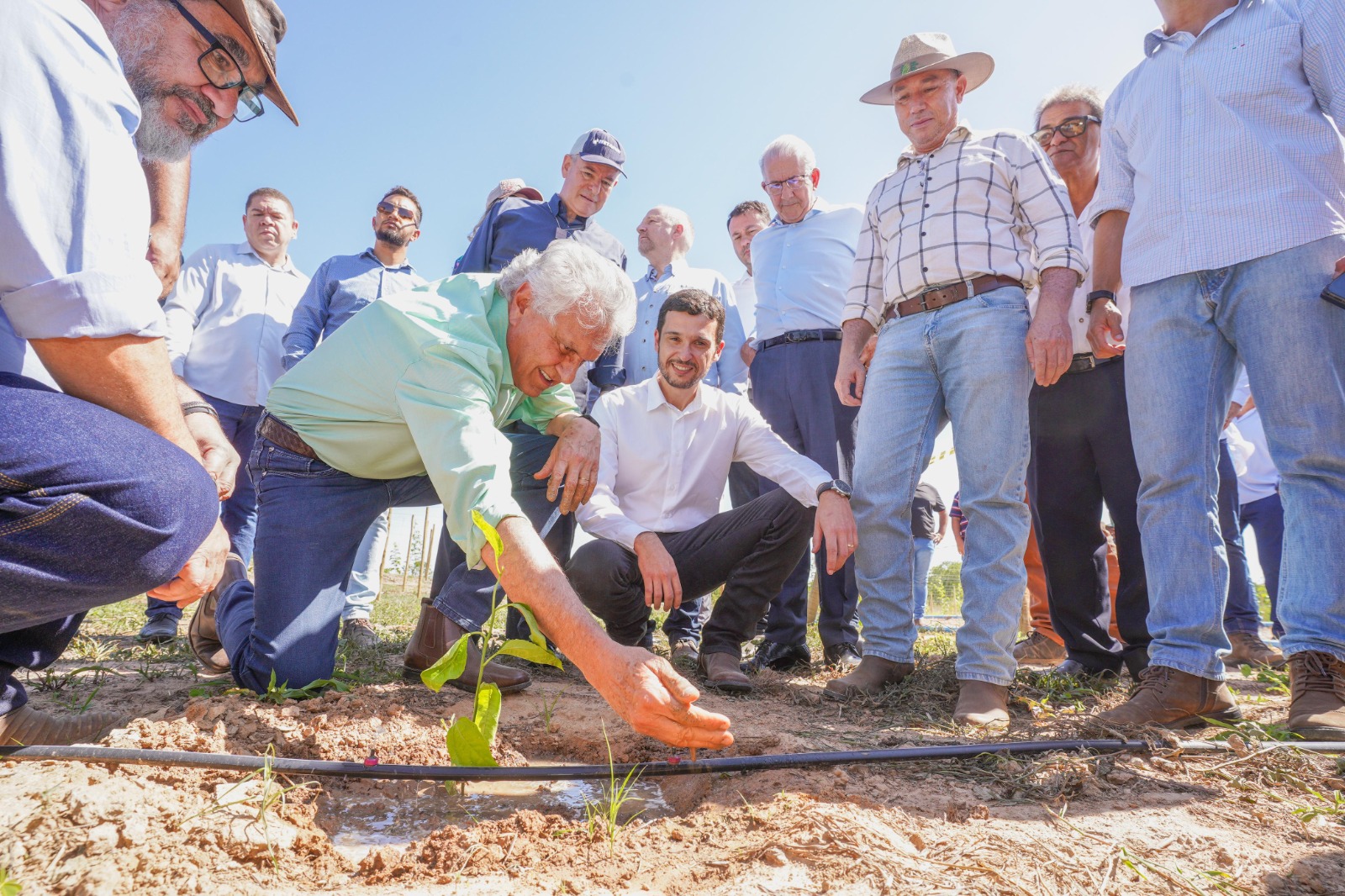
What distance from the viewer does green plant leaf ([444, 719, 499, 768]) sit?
1.77 meters

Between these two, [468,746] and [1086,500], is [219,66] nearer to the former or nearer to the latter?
[468,746]

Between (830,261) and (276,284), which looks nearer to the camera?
(830,261)

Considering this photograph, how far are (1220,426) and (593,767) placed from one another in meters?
2.07

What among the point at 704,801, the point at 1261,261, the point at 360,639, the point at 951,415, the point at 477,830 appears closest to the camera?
the point at 477,830

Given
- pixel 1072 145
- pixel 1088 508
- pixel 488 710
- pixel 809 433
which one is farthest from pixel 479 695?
pixel 1072 145

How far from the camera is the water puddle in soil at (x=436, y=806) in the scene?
174cm

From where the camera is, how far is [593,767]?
1.79 m

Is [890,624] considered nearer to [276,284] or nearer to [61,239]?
[61,239]

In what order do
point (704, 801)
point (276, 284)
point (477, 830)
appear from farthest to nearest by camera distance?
1. point (276, 284)
2. point (704, 801)
3. point (477, 830)

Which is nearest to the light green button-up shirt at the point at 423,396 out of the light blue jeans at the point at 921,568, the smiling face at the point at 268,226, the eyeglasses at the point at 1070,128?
the smiling face at the point at 268,226

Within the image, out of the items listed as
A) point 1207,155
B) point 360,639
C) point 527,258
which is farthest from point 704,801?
point 360,639

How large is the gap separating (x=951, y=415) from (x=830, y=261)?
179 centimetres

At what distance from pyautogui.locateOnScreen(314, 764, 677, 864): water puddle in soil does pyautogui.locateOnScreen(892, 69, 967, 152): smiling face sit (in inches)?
99.9

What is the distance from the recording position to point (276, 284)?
4676mm
